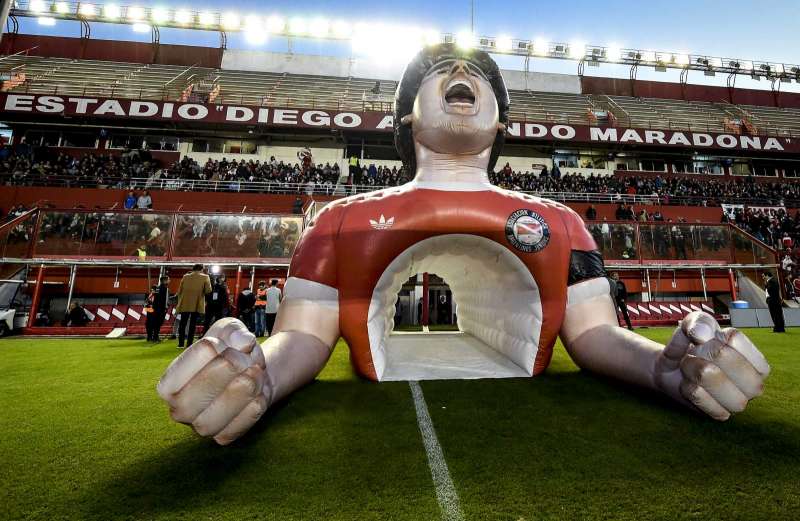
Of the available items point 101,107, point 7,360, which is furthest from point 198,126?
point 7,360

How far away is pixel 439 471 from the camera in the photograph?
1701 mm

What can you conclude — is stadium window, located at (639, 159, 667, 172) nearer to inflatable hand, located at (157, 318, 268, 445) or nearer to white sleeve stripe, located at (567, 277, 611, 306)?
white sleeve stripe, located at (567, 277, 611, 306)

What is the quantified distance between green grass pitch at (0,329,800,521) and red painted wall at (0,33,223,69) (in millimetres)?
31482

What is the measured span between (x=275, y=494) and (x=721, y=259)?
1307cm

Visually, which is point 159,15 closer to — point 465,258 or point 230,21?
point 230,21

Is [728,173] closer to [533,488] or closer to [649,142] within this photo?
[649,142]

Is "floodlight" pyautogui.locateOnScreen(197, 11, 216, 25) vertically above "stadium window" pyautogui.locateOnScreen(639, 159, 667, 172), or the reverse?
"floodlight" pyautogui.locateOnScreen(197, 11, 216, 25)

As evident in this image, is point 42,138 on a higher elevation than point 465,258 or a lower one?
higher

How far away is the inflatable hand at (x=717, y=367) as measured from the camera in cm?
173

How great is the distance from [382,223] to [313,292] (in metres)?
0.73

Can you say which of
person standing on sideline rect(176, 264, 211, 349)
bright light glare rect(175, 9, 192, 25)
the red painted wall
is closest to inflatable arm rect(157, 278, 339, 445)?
person standing on sideline rect(176, 264, 211, 349)

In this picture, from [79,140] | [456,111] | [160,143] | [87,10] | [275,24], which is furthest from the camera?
[275,24]

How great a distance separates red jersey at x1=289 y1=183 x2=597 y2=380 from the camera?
2.83 m

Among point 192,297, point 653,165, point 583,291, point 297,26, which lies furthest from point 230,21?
point 583,291
